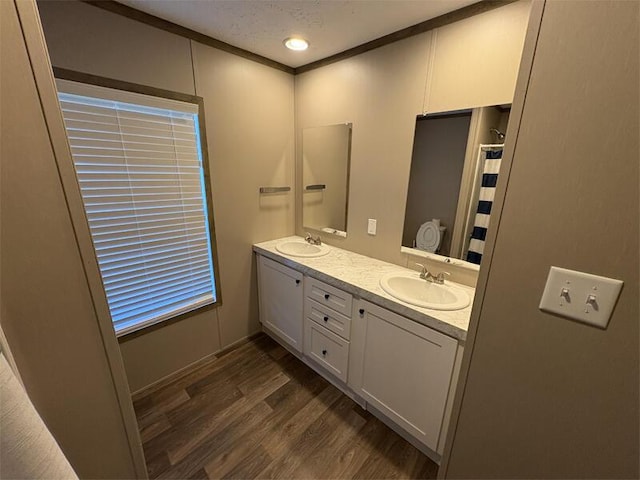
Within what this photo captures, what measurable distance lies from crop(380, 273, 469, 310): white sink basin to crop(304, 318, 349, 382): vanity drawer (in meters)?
0.49

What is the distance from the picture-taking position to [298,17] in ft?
4.80

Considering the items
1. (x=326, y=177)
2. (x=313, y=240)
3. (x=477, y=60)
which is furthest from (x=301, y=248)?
(x=477, y=60)

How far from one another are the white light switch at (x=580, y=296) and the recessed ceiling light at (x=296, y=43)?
1.89 metres

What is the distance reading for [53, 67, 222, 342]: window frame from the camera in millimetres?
1333

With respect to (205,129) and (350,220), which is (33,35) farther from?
(350,220)

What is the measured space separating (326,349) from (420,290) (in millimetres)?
775

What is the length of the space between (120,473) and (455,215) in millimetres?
1922

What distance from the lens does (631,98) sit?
0.50m

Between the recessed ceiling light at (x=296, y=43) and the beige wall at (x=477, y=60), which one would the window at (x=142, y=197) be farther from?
the beige wall at (x=477, y=60)

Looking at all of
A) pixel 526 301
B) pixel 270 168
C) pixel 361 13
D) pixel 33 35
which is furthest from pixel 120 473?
pixel 361 13

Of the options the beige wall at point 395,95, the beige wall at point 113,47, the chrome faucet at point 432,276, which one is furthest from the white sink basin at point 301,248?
the beige wall at point 113,47

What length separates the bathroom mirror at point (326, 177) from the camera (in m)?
2.08

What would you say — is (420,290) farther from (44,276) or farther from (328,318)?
(44,276)

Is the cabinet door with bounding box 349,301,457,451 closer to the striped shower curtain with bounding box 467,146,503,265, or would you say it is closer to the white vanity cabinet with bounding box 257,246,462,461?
the white vanity cabinet with bounding box 257,246,462,461
